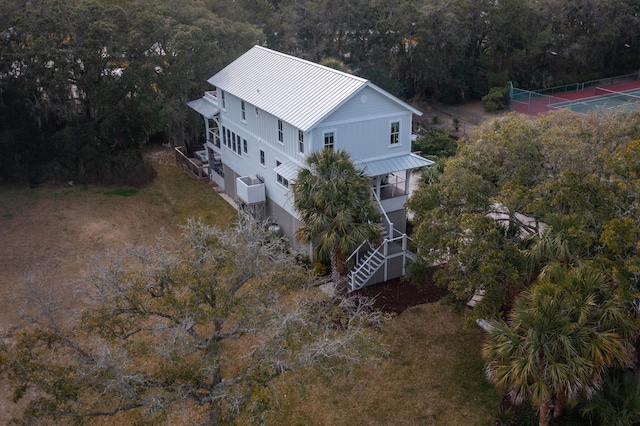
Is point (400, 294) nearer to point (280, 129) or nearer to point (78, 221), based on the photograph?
point (280, 129)

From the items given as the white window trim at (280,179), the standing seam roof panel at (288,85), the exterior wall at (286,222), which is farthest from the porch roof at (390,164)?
the exterior wall at (286,222)

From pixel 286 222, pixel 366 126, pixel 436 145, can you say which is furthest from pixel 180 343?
pixel 436 145

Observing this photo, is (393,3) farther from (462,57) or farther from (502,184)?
(502,184)

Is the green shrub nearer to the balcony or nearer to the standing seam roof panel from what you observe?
the standing seam roof panel

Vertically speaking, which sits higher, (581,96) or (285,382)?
(285,382)

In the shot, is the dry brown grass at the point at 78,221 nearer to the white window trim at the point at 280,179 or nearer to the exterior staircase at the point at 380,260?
the white window trim at the point at 280,179
